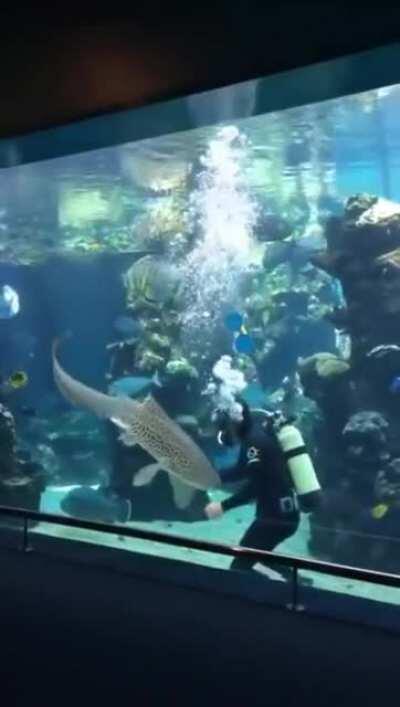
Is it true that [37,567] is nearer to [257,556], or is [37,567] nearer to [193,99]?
[257,556]

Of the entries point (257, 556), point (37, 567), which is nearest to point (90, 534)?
point (37, 567)

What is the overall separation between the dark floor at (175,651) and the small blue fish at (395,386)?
4.38 metres

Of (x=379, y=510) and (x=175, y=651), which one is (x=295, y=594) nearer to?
(x=175, y=651)

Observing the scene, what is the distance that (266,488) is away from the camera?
5.65 metres

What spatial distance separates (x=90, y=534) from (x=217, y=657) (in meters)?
3.78

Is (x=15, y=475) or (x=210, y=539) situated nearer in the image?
(x=210, y=539)

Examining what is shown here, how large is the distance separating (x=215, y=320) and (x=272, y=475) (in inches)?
272

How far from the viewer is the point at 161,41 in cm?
324

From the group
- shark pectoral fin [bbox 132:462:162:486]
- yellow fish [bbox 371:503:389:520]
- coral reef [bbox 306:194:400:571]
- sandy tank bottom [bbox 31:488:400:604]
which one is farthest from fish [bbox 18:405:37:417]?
yellow fish [bbox 371:503:389:520]

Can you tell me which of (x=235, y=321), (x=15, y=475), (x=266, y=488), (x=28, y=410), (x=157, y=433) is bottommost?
(x=15, y=475)

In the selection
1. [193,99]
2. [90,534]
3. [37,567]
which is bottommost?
[90,534]

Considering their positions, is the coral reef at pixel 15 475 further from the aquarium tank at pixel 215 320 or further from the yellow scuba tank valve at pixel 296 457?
the yellow scuba tank valve at pixel 296 457

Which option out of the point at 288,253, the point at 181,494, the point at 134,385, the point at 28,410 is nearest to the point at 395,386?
the point at 181,494

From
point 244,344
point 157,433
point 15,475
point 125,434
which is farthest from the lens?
point 244,344
